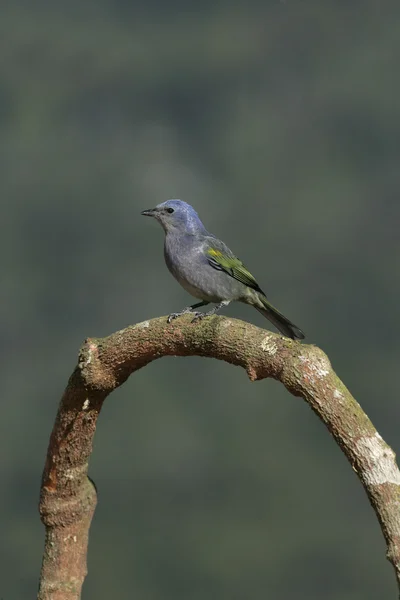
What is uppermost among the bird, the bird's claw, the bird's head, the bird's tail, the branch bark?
the bird's head

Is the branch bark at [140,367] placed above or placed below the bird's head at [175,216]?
below

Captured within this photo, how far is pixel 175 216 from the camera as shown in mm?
2844

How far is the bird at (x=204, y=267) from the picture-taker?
2722mm

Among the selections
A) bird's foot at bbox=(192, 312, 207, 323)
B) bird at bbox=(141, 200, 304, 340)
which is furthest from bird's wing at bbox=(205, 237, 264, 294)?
bird's foot at bbox=(192, 312, 207, 323)

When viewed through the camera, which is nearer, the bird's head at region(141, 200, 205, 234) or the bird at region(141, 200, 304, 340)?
the bird at region(141, 200, 304, 340)

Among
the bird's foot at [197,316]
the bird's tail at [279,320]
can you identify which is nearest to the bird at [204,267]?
the bird's tail at [279,320]

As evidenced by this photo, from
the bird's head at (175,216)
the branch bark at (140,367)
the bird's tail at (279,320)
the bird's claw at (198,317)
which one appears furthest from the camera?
the bird's head at (175,216)

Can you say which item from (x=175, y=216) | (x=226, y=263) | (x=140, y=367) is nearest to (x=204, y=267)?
(x=226, y=263)

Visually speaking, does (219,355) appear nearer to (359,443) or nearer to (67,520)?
(359,443)

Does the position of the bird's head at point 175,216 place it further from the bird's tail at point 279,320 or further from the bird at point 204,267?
the bird's tail at point 279,320

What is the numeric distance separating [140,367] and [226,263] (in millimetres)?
681

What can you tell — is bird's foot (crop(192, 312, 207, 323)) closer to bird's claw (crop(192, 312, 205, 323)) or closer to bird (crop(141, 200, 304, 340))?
bird's claw (crop(192, 312, 205, 323))

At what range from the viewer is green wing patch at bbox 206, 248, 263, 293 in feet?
9.05

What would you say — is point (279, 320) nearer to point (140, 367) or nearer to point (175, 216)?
point (175, 216)
